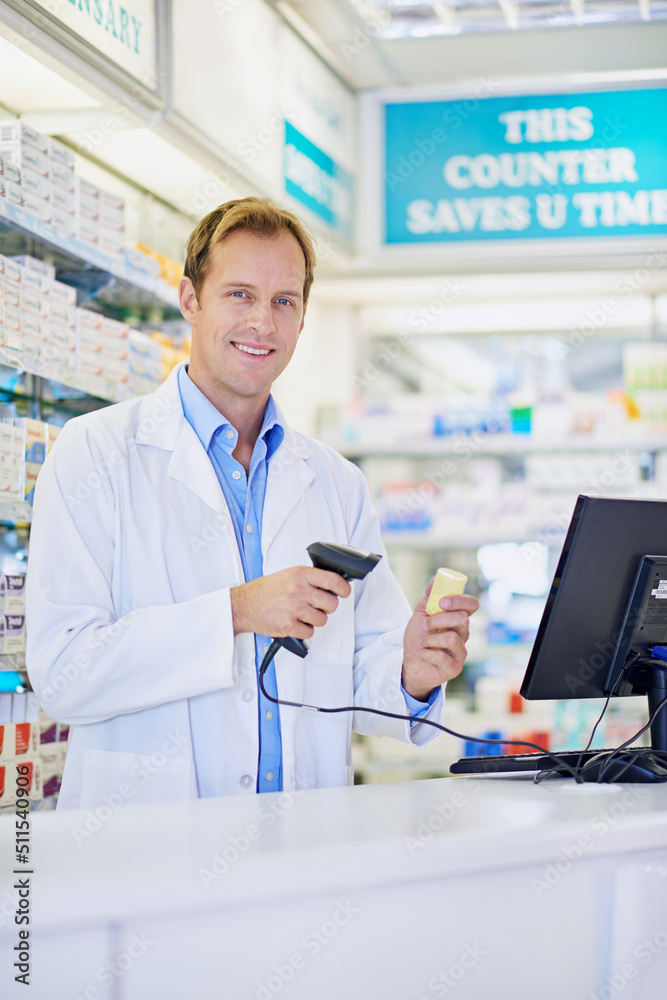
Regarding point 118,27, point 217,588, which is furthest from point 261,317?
point 118,27

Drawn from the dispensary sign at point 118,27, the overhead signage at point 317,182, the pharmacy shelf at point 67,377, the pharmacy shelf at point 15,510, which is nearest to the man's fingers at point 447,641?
the pharmacy shelf at point 15,510

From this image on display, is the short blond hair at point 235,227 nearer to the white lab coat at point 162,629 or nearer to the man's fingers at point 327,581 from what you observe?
the white lab coat at point 162,629

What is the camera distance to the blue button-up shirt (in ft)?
5.88

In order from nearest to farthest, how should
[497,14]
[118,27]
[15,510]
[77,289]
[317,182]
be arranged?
1. [15,510]
2. [118,27]
3. [77,289]
4. [497,14]
5. [317,182]

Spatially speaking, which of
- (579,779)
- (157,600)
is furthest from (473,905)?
(157,600)

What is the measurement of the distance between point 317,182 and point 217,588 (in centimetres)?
277

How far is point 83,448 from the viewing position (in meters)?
1.79

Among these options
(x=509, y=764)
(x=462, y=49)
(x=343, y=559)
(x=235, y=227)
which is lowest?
(x=509, y=764)

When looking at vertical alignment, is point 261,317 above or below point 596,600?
above

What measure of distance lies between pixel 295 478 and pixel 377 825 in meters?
0.94

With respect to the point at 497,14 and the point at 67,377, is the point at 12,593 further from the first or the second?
the point at 497,14

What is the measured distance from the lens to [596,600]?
1.67m

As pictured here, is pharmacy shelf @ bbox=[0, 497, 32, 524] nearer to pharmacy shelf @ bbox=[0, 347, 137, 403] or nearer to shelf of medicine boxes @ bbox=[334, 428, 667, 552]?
pharmacy shelf @ bbox=[0, 347, 137, 403]

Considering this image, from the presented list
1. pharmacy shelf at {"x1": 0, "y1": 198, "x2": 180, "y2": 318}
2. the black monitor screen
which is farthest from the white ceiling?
the black monitor screen
